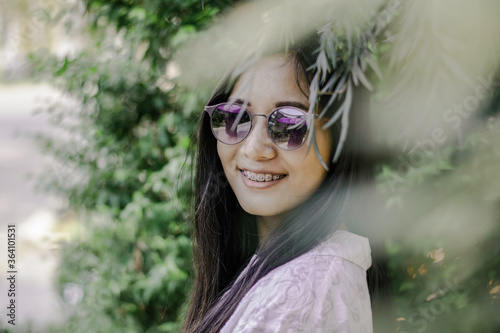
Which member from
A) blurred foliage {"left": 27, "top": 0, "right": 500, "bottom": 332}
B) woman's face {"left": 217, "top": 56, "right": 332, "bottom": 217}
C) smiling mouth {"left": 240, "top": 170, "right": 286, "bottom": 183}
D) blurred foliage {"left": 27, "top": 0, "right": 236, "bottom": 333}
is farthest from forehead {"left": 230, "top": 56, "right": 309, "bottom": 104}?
blurred foliage {"left": 27, "top": 0, "right": 236, "bottom": 333}

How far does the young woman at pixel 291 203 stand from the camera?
36.6 inches

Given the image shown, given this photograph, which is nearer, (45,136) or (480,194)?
(480,194)

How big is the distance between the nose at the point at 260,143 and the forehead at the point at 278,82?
0.16 feet

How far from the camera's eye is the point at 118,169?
2.38 meters

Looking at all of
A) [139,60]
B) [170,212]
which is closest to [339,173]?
[170,212]

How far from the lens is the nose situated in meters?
1.06

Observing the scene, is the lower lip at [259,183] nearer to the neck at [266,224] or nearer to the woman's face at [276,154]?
the woman's face at [276,154]

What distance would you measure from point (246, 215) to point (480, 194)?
63cm

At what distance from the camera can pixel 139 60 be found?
7.66 feet

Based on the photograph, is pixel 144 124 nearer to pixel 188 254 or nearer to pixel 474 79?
pixel 188 254

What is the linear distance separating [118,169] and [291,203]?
4.86 ft

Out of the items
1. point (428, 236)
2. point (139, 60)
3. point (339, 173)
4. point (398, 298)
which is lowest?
point (398, 298)

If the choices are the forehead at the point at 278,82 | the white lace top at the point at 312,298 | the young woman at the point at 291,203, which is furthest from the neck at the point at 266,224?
the forehead at the point at 278,82

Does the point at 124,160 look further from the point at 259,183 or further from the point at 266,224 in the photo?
the point at 259,183
